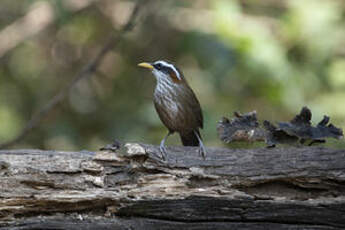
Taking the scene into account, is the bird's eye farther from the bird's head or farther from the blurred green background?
the blurred green background

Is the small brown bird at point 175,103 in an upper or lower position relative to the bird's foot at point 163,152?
upper

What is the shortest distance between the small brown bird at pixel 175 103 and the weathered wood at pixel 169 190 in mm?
1088

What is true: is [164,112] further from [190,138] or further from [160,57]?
[160,57]

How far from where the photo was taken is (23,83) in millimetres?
8453

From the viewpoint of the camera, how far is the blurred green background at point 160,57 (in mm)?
6633

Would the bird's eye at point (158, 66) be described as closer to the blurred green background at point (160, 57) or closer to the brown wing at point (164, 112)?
the brown wing at point (164, 112)

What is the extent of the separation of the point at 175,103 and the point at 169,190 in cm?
146

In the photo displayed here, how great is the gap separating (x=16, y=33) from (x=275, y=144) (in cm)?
461

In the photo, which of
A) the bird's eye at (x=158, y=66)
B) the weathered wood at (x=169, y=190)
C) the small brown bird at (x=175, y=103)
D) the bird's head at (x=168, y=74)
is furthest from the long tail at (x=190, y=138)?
the weathered wood at (x=169, y=190)

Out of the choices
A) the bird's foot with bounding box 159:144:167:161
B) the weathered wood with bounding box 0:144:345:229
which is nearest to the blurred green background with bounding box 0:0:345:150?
the weathered wood with bounding box 0:144:345:229

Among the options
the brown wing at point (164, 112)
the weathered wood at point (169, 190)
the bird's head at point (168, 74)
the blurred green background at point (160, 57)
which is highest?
the blurred green background at point (160, 57)

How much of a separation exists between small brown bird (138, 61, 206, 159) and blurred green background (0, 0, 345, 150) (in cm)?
101

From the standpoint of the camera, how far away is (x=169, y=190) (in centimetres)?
391

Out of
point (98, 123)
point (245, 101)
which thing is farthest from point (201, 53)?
point (98, 123)
